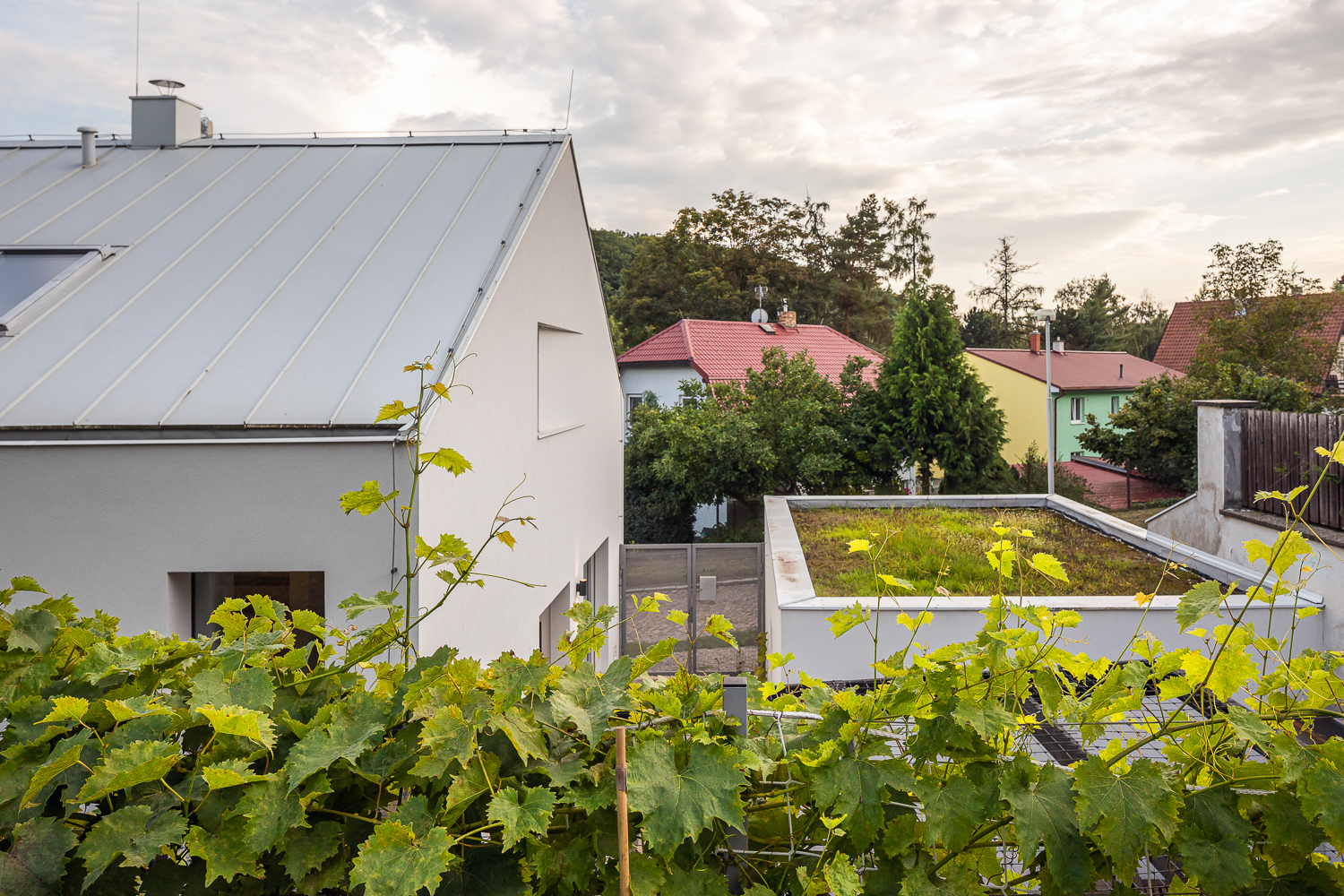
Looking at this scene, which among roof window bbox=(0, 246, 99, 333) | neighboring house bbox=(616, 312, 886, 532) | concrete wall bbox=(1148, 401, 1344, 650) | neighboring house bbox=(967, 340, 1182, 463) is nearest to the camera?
roof window bbox=(0, 246, 99, 333)

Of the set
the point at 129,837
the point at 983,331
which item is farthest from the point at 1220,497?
the point at 983,331

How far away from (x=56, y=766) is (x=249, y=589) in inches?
155

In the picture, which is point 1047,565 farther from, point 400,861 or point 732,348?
point 732,348

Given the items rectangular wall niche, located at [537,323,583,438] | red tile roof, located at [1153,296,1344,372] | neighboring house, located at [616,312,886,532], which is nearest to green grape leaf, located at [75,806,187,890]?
rectangular wall niche, located at [537,323,583,438]

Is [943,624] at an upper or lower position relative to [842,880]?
lower

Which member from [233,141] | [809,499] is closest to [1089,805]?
[233,141]

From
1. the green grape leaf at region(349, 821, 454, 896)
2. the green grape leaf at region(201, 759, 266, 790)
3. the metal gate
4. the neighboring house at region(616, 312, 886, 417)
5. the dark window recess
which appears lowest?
the metal gate

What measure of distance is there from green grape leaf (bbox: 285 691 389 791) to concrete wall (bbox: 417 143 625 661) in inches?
80.9

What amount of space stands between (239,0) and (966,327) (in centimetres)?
4444

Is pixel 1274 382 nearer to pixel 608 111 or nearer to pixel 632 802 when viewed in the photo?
pixel 608 111

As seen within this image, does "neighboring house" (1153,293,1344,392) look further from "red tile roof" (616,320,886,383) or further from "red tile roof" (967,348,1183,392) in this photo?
"red tile roof" (616,320,886,383)

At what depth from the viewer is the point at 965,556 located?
8.24m

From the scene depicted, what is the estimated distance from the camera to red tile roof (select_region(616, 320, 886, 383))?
21.7m

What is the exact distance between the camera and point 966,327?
46.4m
